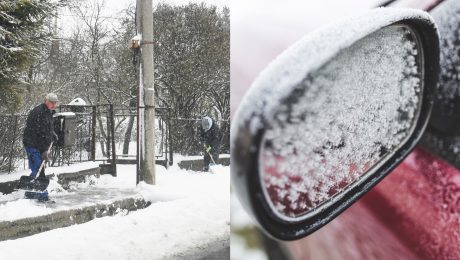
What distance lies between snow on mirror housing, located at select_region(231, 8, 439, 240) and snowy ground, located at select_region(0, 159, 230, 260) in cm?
69

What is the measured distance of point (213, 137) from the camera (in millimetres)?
1564

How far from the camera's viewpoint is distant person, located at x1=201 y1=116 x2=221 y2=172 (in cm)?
155

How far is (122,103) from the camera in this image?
1.45 meters

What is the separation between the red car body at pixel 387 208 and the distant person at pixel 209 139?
42cm

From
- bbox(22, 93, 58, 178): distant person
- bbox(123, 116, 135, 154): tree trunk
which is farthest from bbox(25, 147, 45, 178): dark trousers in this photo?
bbox(123, 116, 135, 154): tree trunk

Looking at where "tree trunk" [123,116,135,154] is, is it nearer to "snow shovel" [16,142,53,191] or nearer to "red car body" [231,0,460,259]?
"snow shovel" [16,142,53,191]

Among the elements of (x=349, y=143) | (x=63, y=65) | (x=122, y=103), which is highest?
(x=63, y=65)

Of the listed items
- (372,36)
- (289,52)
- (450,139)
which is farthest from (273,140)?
(450,139)

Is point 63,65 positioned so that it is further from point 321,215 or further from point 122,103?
point 321,215

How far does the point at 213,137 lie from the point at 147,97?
27 centimetres

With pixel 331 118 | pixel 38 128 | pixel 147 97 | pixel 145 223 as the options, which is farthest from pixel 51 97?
pixel 331 118

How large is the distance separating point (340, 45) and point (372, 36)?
153 mm

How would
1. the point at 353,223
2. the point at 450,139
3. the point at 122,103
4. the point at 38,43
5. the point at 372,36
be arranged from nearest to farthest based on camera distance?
the point at 372,36 < the point at 450,139 < the point at 353,223 < the point at 38,43 < the point at 122,103

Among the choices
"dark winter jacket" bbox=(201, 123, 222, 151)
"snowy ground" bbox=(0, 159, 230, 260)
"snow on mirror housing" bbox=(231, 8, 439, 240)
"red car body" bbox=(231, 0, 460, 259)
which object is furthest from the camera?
"dark winter jacket" bbox=(201, 123, 222, 151)
